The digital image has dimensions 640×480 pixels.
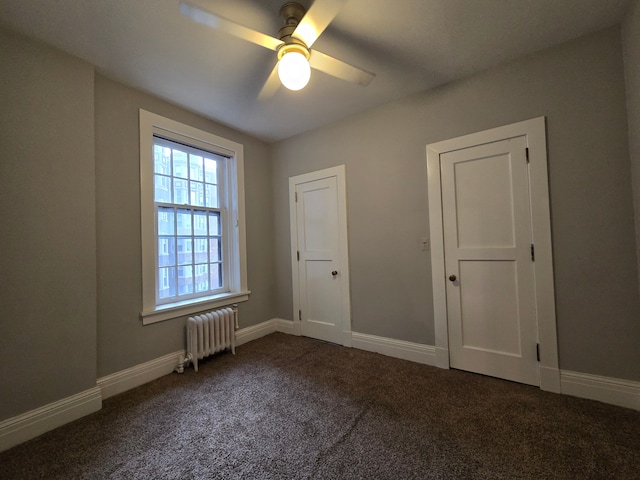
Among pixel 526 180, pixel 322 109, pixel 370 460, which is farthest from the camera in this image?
pixel 322 109

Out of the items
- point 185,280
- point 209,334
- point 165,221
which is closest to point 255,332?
point 209,334

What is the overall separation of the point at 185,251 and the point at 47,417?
154 cm

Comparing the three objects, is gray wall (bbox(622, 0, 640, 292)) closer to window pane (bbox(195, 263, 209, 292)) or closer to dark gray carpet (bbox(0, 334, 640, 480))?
dark gray carpet (bbox(0, 334, 640, 480))

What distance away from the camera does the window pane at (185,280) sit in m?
2.75

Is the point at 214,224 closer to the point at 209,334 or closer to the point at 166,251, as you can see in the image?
the point at 166,251

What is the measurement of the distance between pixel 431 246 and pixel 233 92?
7.61 feet

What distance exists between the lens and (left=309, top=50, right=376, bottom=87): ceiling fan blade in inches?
62.5

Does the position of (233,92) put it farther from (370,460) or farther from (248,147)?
(370,460)

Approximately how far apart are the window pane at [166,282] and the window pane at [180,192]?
0.71 metres

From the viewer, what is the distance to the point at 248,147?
3.41 m

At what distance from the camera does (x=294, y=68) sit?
57.2 inches

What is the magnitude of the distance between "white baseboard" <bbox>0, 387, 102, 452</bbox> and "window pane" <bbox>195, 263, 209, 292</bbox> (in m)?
1.19

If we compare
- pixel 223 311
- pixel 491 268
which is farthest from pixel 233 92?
pixel 491 268

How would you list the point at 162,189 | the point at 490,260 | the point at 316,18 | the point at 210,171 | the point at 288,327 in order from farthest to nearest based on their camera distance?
1. the point at 288,327
2. the point at 210,171
3. the point at 162,189
4. the point at 490,260
5. the point at 316,18
